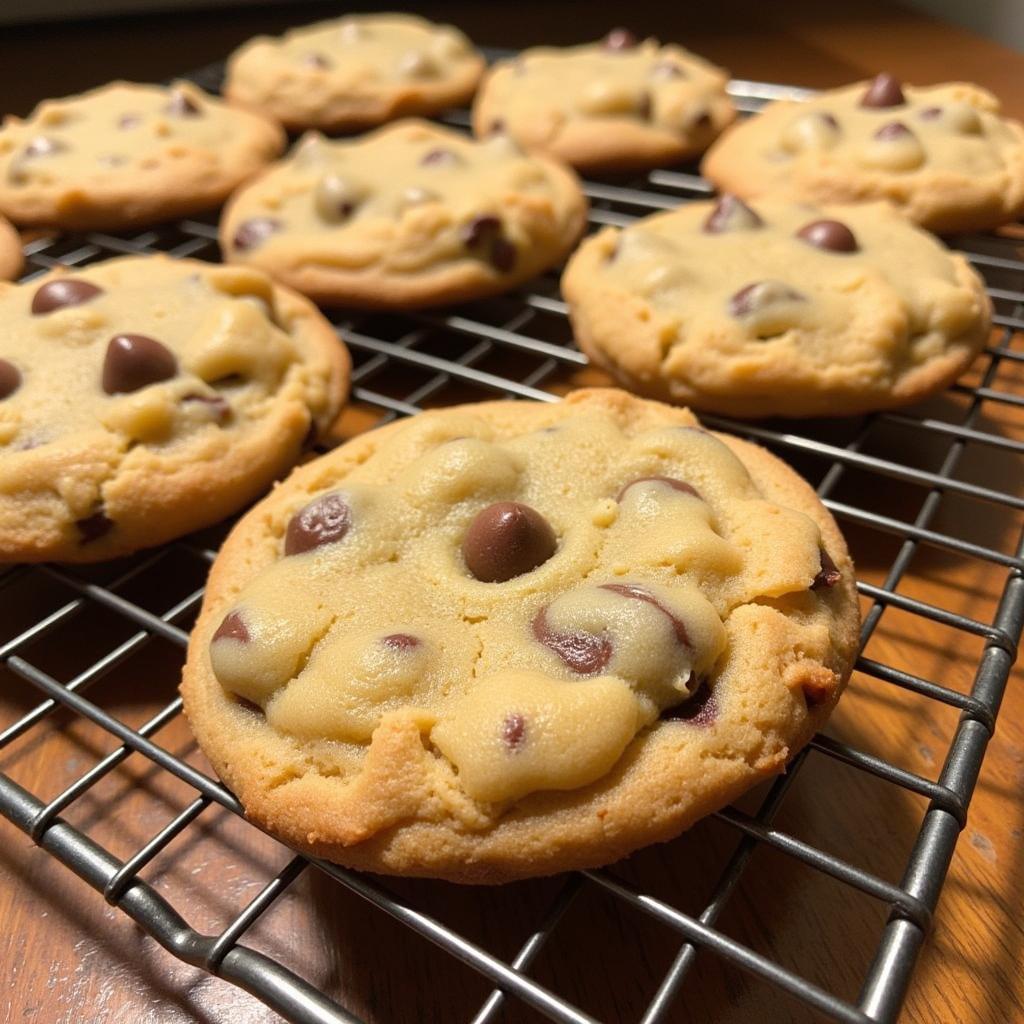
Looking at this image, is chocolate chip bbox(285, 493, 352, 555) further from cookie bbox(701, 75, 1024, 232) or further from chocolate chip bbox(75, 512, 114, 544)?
cookie bbox(701, 75, 1024, 232)

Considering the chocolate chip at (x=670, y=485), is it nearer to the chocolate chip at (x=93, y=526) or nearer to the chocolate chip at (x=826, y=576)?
the chocolate chip at (x=826, y=576)

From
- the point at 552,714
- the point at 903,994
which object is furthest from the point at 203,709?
the point at 903,994

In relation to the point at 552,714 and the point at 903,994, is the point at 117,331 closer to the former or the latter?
the point at 552,714

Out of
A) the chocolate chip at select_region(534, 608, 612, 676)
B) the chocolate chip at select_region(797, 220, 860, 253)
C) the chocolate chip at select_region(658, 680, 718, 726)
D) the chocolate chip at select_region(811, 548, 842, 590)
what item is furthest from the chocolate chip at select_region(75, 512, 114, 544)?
the chocolate chip at select_region(797, 220, 860, 253)

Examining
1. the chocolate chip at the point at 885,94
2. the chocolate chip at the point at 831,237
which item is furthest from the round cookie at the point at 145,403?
the chocolate chip at the point at 885,94

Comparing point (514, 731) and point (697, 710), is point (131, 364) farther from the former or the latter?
point (697, 710)

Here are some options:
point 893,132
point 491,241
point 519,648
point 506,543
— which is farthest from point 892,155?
point 519,648
